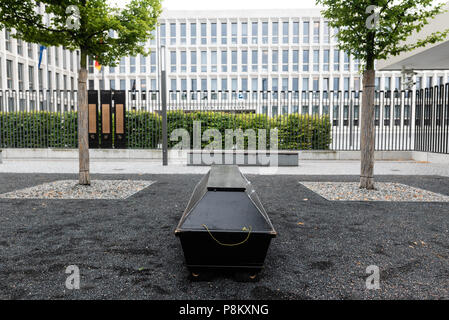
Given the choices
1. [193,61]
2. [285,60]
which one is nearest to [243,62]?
[285,60]

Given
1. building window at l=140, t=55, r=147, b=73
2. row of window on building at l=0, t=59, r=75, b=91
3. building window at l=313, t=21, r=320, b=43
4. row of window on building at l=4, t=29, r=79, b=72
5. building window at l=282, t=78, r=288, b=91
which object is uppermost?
building window at l=313, t=21, r=320, b=43

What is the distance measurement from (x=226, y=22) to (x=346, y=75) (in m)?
21.6

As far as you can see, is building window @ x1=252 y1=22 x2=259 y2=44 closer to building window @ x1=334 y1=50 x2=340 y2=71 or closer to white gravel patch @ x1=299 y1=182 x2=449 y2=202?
building window @ x1=334 y1=50 x2=340 y2=71

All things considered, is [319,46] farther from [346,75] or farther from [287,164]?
[287,164]

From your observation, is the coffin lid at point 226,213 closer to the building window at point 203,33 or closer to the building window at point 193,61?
the building window at point 193,61

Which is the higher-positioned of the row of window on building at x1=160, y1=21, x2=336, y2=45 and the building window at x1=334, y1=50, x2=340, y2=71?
the row of window on building at x1=160, y1=21, x2=336, y2=45

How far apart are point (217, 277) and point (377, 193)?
5.46 m

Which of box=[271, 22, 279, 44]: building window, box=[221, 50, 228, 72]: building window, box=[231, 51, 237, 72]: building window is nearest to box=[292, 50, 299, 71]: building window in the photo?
box=[271, 22, 279, 44]: building window

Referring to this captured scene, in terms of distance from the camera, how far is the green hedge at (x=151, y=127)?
52.1 feet

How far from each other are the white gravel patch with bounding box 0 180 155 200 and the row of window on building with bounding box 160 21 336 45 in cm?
5198

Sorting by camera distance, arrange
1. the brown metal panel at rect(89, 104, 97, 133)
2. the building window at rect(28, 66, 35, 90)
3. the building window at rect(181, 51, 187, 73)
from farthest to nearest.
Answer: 1. the building window at rect(181, 51, 187, 73)
2. the building window at rect(28, 66, 35, 90)
3. the brown metal panel at rect(89, 104, 97, 133)

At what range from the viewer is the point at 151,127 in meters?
16.1

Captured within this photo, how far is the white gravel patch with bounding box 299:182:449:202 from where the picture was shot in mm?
7086
